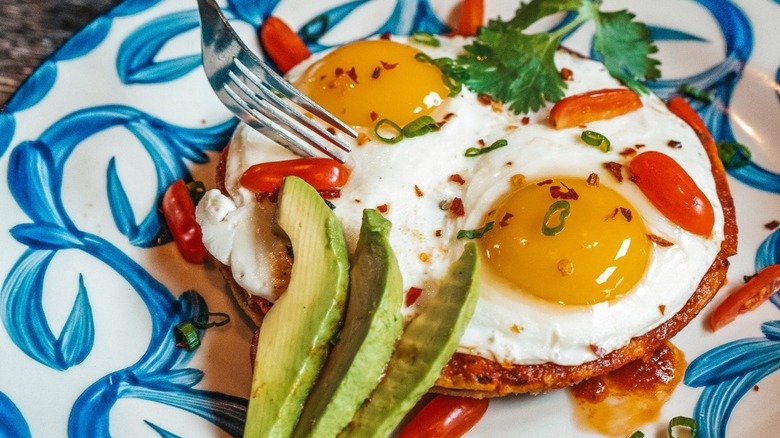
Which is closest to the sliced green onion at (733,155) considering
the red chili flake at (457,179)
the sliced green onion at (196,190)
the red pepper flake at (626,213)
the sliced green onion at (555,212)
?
the red pepper flake at (626,213)

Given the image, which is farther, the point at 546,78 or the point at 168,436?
the point at 546,78

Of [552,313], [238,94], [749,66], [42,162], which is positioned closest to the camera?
[552,313]

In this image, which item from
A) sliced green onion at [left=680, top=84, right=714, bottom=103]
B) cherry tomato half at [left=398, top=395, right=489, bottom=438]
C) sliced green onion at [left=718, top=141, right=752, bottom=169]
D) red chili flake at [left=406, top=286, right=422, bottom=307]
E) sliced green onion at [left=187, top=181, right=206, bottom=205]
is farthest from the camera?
sliced green onion at [left=680, top=84, right=714, bottom=103]

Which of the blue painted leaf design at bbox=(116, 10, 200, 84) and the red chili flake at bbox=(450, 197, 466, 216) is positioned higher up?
the blue painted leaf design at bbox=(116, 10, 200, 84)

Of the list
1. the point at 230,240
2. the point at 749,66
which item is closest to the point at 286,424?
the point at 230,240

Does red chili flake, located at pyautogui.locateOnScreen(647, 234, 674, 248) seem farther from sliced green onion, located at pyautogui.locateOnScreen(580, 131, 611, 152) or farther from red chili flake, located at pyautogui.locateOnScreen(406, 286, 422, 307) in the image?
red chili flake, located at pyautogui.locateOnScreen(406, 286, 422, 307)

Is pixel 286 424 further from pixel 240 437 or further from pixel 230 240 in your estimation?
pixel 230 240

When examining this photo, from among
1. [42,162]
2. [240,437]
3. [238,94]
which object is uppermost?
[238,94]

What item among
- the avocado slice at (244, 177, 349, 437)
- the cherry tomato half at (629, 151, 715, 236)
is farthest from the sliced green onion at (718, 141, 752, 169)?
the avocado slice at (244, 177, 349, 437)

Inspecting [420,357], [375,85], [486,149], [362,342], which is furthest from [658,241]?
[375,85]
